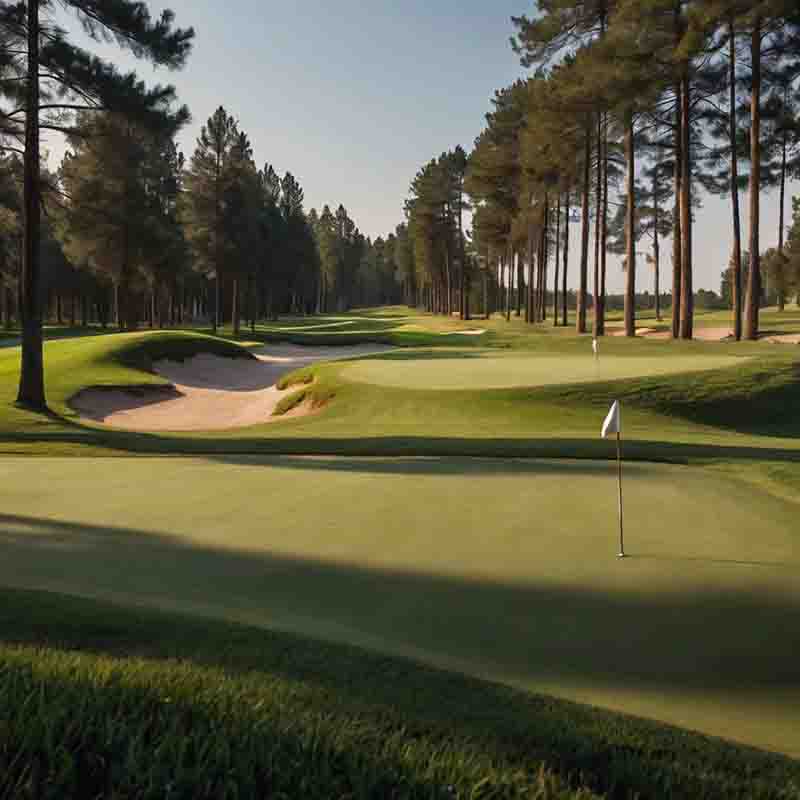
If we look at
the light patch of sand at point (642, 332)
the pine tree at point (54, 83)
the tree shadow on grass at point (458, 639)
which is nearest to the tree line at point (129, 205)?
the pine tree at point (54, 83)

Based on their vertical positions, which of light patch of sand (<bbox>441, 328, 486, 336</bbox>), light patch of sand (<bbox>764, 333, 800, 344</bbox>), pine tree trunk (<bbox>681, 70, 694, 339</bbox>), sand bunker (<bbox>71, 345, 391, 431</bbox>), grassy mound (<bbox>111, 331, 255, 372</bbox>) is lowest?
sand bunker (<bbox>71, 345, 391, 431</bbox>)

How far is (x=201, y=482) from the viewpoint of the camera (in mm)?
8539

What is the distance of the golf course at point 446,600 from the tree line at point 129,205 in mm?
9481

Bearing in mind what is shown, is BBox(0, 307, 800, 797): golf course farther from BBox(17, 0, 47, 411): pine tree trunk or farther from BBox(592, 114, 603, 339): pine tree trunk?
BBox(592, 114, 603, 339): pine tree trunk

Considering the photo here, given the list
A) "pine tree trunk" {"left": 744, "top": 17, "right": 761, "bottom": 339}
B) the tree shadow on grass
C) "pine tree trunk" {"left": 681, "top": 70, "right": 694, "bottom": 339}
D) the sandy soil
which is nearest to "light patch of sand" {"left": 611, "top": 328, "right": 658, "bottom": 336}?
the sandy soil

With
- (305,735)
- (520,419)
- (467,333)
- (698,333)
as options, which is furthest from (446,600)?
(698,333)

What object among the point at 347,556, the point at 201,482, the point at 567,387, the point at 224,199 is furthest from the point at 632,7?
the point at 224,199

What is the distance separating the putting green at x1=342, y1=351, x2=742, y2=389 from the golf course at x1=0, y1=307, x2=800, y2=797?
5.82m

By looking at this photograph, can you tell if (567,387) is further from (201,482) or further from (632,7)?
(632,7)

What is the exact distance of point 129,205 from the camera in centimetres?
3550

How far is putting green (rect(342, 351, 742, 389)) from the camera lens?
60.1 feet

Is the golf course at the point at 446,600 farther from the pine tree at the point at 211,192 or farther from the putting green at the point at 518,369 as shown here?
the pine tree at the point at 211,192

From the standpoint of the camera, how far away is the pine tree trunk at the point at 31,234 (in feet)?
57.2

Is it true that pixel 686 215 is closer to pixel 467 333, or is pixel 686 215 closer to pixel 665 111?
pixel 665 111
